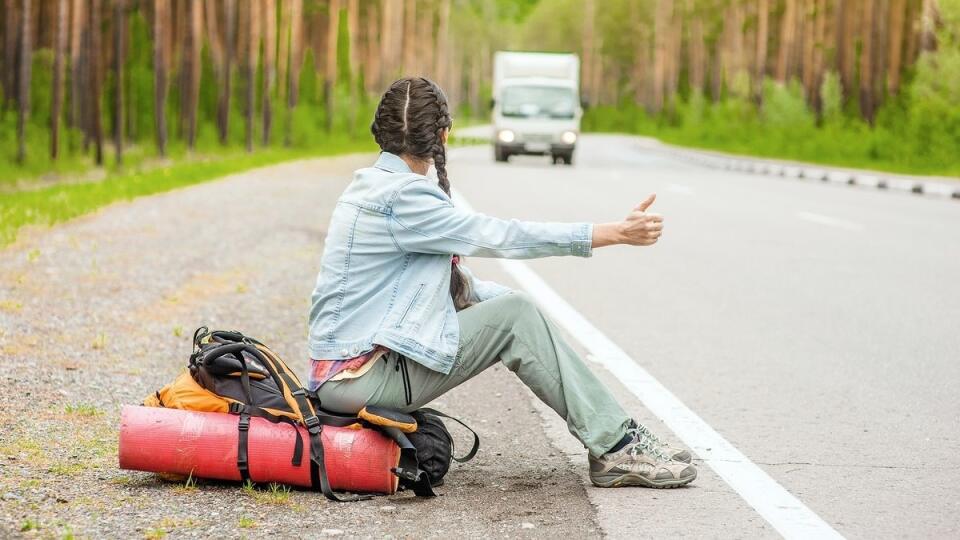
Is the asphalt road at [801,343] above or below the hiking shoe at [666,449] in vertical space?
below

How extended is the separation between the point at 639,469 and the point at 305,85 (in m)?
49.7

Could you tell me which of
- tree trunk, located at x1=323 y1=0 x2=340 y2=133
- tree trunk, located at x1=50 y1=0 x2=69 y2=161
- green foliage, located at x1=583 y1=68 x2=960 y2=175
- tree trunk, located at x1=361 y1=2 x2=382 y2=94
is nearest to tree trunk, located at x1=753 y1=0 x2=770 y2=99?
green foliage, located at x1=583 y1=68 x2=960 y2=175

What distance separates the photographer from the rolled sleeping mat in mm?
5004

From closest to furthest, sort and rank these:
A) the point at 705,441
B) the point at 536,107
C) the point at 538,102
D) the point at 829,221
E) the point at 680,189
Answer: the point at 705,441
the point at 829,221
the point at 680,189
the point at 536,107
the point at 538,102

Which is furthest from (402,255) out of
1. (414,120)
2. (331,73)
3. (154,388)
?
(331,73)

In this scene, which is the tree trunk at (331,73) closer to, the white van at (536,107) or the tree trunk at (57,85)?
the white van at (536,107)

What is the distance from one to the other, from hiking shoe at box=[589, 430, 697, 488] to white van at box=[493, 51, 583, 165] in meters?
31.8

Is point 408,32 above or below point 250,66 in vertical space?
above

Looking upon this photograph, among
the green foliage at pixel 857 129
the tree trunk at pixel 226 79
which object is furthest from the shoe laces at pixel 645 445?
the tree trunk at pixel 226 79

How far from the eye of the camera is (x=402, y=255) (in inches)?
203

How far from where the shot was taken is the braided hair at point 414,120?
5059 mm

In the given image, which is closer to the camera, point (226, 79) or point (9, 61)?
point (9, 61)

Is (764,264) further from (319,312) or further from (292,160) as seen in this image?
(292,160)

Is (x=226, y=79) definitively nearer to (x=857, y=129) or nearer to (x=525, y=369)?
(x=857, y=129)
